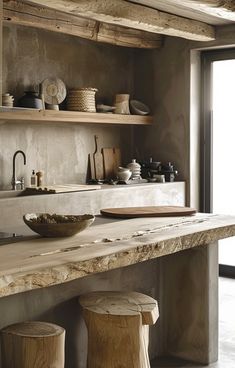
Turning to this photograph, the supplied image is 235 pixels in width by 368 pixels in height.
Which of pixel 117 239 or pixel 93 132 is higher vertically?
pixel 93 132

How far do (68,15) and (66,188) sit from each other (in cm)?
175

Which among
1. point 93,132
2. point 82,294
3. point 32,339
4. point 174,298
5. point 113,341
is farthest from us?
point 93,132

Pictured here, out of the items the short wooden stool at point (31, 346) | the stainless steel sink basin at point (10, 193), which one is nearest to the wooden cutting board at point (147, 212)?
the short wooden stool at point (31, 346)

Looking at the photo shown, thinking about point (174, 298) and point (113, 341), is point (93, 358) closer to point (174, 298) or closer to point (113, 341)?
point (113, 341)

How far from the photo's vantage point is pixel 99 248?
9.52ft

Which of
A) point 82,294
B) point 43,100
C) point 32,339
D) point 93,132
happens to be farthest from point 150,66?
point 32,339

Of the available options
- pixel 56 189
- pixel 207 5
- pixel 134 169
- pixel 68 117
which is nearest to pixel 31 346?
pixel 56 189

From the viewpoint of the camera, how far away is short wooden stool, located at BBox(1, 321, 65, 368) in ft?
9.14

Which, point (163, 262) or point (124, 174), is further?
point (124, 174)

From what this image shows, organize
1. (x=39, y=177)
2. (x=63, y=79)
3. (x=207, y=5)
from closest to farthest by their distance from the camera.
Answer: (x=207, y=5) < (x=39, y=177) < (x=63, y=79)

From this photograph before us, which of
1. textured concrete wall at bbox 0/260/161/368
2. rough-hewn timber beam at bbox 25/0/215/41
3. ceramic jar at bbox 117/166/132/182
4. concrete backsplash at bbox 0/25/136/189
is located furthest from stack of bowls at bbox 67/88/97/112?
textured concrete wall at bbox 0/260/161/368

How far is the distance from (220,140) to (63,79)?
2.01 meters

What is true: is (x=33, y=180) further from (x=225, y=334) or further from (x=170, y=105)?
(x=225, y=334)

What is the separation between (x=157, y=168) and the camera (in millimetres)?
→ 6965
